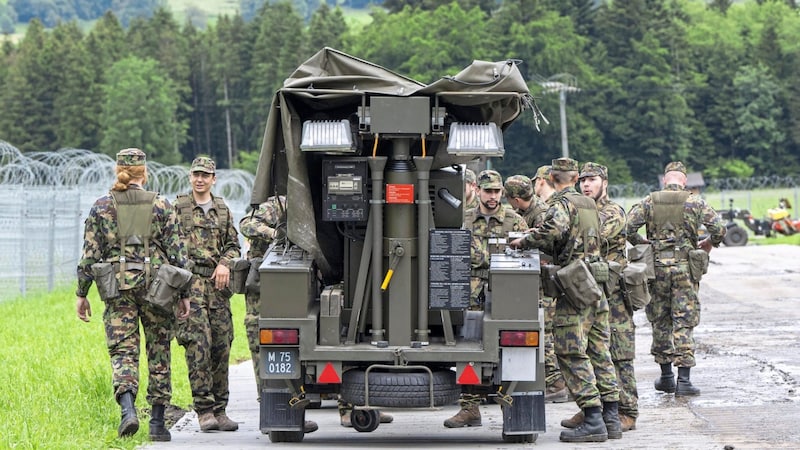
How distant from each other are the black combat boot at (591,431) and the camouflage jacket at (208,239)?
10.3ft

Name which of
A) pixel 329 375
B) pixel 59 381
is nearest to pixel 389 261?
pixel 329 375

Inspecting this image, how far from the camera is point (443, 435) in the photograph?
1242 centimetres

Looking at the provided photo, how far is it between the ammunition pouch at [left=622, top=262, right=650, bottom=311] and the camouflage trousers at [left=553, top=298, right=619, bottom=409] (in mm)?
884

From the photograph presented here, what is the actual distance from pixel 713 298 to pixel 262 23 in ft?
336

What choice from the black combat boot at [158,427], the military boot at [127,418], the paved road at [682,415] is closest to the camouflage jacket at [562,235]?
the paved road at [682,415]

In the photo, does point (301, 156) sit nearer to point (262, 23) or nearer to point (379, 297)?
point (379, 297)

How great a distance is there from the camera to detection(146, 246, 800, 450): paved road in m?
11.7

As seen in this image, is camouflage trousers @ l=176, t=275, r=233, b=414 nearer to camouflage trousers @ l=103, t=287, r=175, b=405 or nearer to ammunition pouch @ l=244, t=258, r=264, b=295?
ammunition pouch @ l=244, t=258, r=264, b=295

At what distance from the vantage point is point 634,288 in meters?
13.2

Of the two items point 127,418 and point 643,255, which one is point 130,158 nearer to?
point 127,418

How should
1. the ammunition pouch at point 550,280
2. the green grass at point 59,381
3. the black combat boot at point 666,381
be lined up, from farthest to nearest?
the black combat boot at point 666,381
the ammunition pouch at point 550,280
the green grass at point 59,381

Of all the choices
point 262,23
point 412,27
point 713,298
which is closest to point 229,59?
point 262,23

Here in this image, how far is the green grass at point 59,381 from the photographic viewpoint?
444 inches

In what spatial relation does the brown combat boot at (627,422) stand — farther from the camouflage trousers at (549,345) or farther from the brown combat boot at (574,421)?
the camouflage trousers at (549,345)
